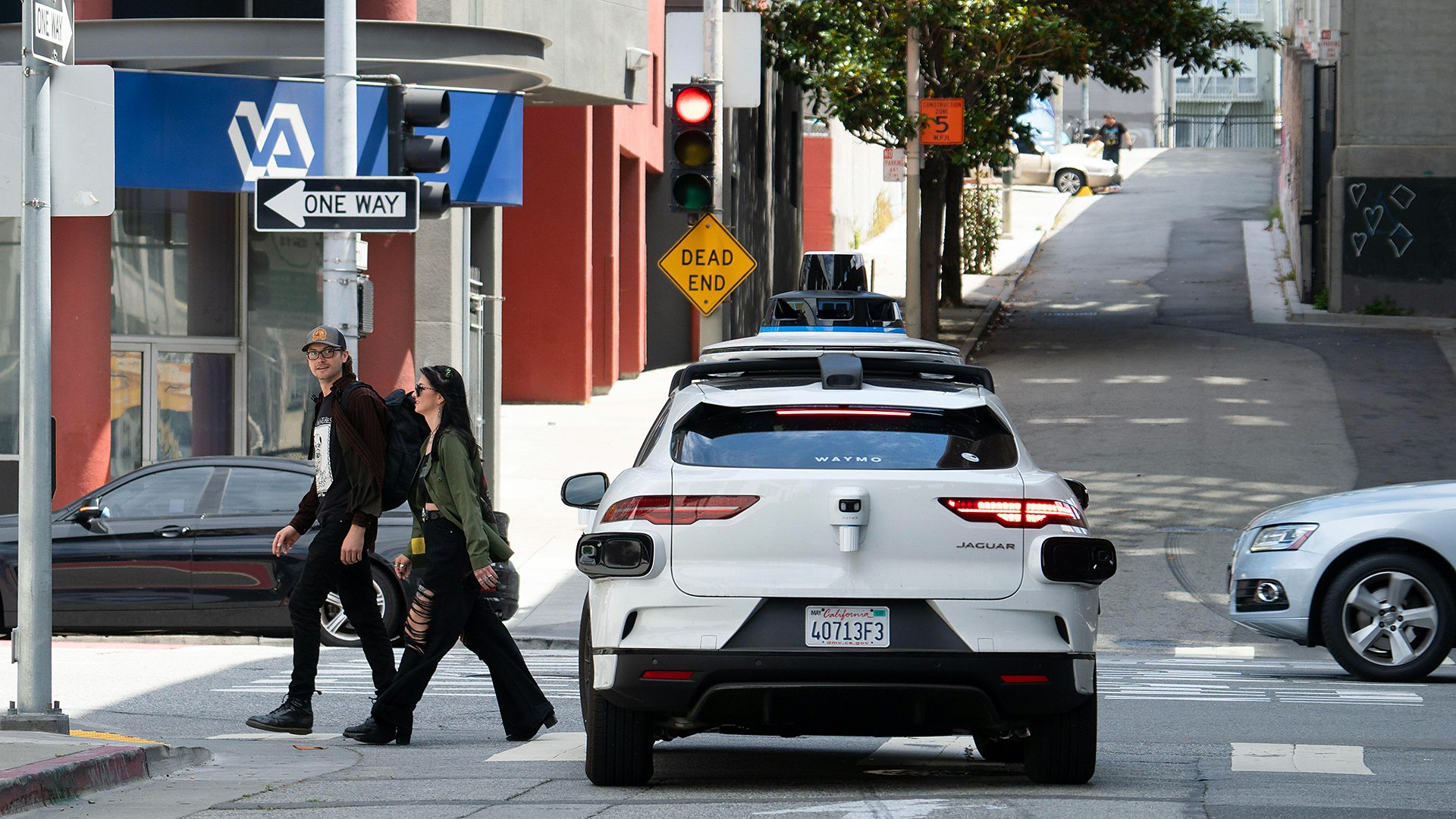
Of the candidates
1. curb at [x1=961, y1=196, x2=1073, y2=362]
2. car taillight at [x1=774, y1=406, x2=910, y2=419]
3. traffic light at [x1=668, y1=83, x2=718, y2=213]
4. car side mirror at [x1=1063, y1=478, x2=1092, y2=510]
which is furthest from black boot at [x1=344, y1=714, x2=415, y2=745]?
curb at [x1=961, y1=196, x2=1073, y2=362]

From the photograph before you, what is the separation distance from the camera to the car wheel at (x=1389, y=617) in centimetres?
1188

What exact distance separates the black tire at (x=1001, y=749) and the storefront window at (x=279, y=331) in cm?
1065

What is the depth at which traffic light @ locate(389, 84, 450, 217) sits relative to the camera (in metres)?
12.4

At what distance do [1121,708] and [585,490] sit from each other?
3.93 meters

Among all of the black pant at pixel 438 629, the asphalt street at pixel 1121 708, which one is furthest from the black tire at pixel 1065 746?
the black pant at pixel 438 629

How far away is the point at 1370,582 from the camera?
1198 cm

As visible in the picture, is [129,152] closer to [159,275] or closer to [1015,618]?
[159,275]

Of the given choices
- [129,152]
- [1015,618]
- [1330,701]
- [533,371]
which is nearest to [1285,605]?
[1330,701]

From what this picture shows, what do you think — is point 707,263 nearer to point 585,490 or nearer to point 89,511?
point 89,511

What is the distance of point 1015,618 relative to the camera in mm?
6973

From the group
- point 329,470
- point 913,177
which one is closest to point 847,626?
point 329,470

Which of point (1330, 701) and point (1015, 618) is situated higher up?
point (1015, 618)

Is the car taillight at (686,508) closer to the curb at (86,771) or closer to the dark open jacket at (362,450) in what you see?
the curb at (86,771)

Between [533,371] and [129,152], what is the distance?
436 inches
